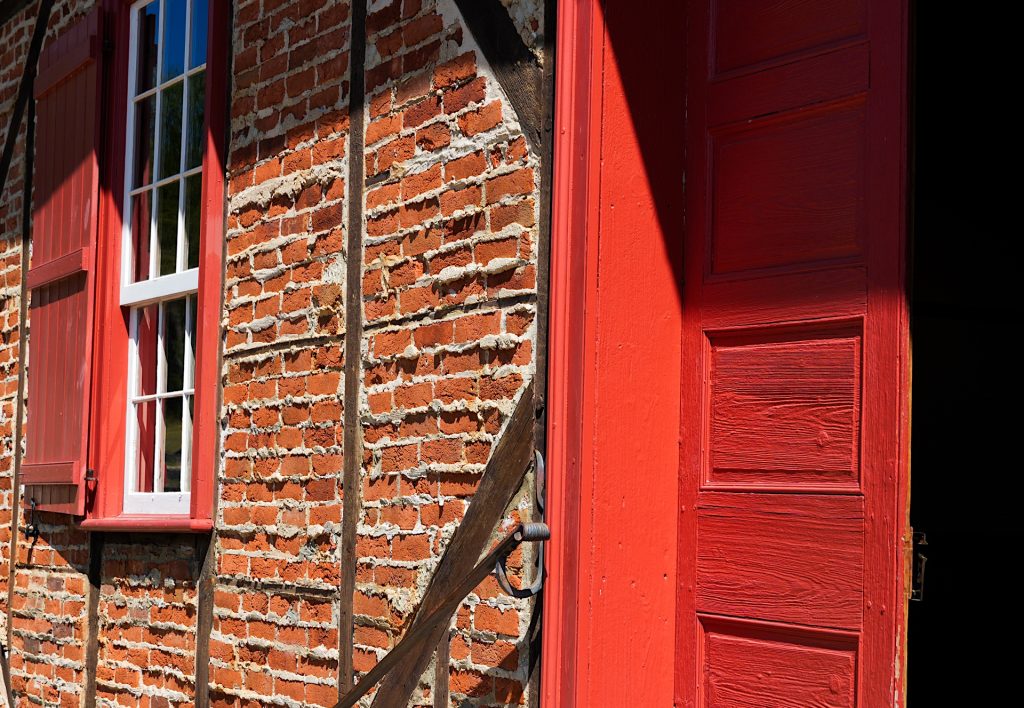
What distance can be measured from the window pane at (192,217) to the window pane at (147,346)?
34 centimetres

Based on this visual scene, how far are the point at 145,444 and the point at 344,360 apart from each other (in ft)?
5.62

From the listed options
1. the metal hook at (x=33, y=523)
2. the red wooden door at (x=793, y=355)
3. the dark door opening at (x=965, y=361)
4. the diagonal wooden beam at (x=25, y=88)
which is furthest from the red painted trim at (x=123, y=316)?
the dark door opening at (x=965, y=361)

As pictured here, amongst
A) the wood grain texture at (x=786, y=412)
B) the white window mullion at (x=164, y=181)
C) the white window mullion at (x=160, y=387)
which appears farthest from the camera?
the white window mullion at (x=160, y=387)

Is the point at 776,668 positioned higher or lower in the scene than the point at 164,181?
lower

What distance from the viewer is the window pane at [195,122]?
210 inches

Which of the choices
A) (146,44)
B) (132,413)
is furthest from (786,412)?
(146,44)

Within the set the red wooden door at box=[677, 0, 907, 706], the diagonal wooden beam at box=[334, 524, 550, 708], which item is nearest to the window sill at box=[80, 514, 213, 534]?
the diagonal wooden beam at box=[334, 524, 550, 708]

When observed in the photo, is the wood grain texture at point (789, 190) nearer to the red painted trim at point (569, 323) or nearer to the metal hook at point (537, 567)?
the red painted trim at point (569, 323)

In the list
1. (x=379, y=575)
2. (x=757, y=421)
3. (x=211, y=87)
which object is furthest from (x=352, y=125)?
(x=757, y=421)

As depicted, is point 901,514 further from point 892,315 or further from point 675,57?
point 675,57

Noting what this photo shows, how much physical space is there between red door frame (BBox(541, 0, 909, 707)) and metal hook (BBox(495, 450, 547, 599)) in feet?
0.13

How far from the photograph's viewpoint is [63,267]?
5.88 metres

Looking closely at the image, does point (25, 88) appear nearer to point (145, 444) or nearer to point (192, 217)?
point (192, 217)

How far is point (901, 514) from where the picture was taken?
300 cm
